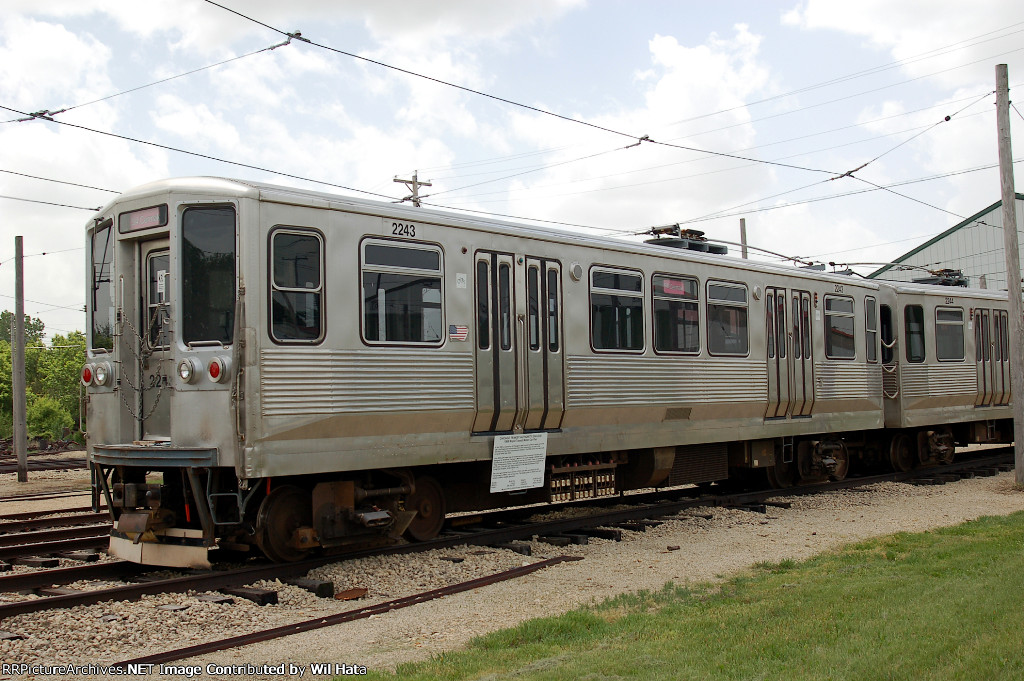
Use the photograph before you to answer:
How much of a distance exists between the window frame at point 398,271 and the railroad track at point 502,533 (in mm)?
2035

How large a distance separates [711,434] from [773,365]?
188 cm

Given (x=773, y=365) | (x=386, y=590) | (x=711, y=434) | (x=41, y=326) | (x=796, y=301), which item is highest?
(x=41, y=326)

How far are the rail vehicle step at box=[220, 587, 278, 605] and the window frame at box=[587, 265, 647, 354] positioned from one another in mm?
4998

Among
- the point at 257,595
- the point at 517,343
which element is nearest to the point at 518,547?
the point at 517,343

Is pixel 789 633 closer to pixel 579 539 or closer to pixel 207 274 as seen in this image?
pixel 579 539

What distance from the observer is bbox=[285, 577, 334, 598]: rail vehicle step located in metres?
7.69

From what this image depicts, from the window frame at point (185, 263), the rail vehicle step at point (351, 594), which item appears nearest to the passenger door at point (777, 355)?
the rail vehicle step at point (351, 594)

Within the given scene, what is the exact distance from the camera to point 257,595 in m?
7.38

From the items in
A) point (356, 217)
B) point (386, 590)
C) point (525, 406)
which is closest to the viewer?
point (386, 590)

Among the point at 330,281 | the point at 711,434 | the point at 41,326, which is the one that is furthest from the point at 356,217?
the point at 41,326

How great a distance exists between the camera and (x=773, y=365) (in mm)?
14078

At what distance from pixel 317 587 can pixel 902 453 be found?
13.4 m

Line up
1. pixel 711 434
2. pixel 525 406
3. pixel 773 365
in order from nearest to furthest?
pixel 525 406
pixel 711 434
pixel 773 365

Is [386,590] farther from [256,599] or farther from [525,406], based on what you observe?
[525,406]
